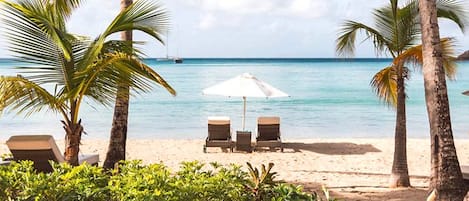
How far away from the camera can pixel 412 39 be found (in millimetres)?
8000

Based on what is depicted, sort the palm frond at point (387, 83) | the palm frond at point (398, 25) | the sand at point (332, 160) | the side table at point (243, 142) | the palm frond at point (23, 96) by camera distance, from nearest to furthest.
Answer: the palm frond at point (23, 96) → the palm frond at point (398, 25) → the palm frond at point (387, 83) → the sand at point (332, 160) → the side table at point (243, 142)

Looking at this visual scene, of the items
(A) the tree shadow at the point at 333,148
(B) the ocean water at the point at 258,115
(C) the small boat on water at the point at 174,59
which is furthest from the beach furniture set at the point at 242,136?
(C) the small boat on water at the point at 174,59

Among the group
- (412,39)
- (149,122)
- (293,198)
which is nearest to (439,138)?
(412,39)

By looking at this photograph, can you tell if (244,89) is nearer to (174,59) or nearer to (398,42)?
(398,42)

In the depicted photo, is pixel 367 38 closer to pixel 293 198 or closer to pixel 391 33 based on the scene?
pixel 391 33

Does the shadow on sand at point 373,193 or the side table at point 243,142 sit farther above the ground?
the side table at point 243,142

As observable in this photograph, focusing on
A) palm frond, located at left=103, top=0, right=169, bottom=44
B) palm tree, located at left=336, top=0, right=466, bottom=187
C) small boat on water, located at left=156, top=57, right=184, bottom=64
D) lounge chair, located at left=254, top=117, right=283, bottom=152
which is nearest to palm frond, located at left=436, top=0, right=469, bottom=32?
palm tree, located at left=336, top=0, right=466, bottom=187

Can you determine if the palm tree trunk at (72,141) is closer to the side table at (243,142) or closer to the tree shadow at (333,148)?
the side table at (243,142)

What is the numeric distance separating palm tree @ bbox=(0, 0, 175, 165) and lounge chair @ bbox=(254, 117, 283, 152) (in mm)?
6871

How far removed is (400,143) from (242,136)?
460 centimetres

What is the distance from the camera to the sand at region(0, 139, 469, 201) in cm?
854

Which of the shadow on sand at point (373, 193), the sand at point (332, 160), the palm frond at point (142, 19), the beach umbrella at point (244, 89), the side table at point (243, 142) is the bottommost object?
the shadow on sand at point (373, 193)

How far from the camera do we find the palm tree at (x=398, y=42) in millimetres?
7762

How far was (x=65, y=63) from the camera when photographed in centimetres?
568
